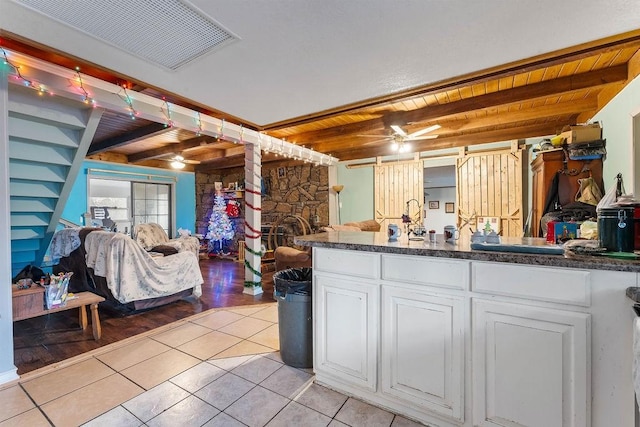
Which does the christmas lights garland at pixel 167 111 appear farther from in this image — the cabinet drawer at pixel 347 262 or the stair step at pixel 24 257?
the stair step at pixel 24 257

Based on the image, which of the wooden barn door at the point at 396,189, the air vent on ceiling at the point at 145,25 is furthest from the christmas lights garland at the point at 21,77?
the wooden barn door at the point at 396,189

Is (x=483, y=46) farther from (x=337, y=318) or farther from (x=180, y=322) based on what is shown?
(x=180, y=322)

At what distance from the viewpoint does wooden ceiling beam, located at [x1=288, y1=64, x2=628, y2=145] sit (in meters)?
2.88

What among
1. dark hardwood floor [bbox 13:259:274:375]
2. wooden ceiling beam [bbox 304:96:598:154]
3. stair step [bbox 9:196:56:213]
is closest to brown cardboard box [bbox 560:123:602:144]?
wooden ceiling beam [bbox 304:96:598:154]

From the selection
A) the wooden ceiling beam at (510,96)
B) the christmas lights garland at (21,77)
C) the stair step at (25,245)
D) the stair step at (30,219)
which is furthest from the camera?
the stair step at (25,245)

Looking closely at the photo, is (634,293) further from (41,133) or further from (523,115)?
(41,133)

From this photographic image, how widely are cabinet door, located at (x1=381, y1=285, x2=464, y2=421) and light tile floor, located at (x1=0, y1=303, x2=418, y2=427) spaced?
0.71 feet

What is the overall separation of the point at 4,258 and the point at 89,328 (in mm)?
1396

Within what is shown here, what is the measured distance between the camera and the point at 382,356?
1799 mm

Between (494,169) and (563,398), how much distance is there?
15.3ft

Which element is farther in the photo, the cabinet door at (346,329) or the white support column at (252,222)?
the white support column at (252,222)

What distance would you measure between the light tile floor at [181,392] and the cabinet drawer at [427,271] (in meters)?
0.86

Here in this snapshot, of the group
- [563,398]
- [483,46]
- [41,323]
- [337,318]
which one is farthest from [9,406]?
[483,46]

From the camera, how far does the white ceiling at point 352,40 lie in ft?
5.73
